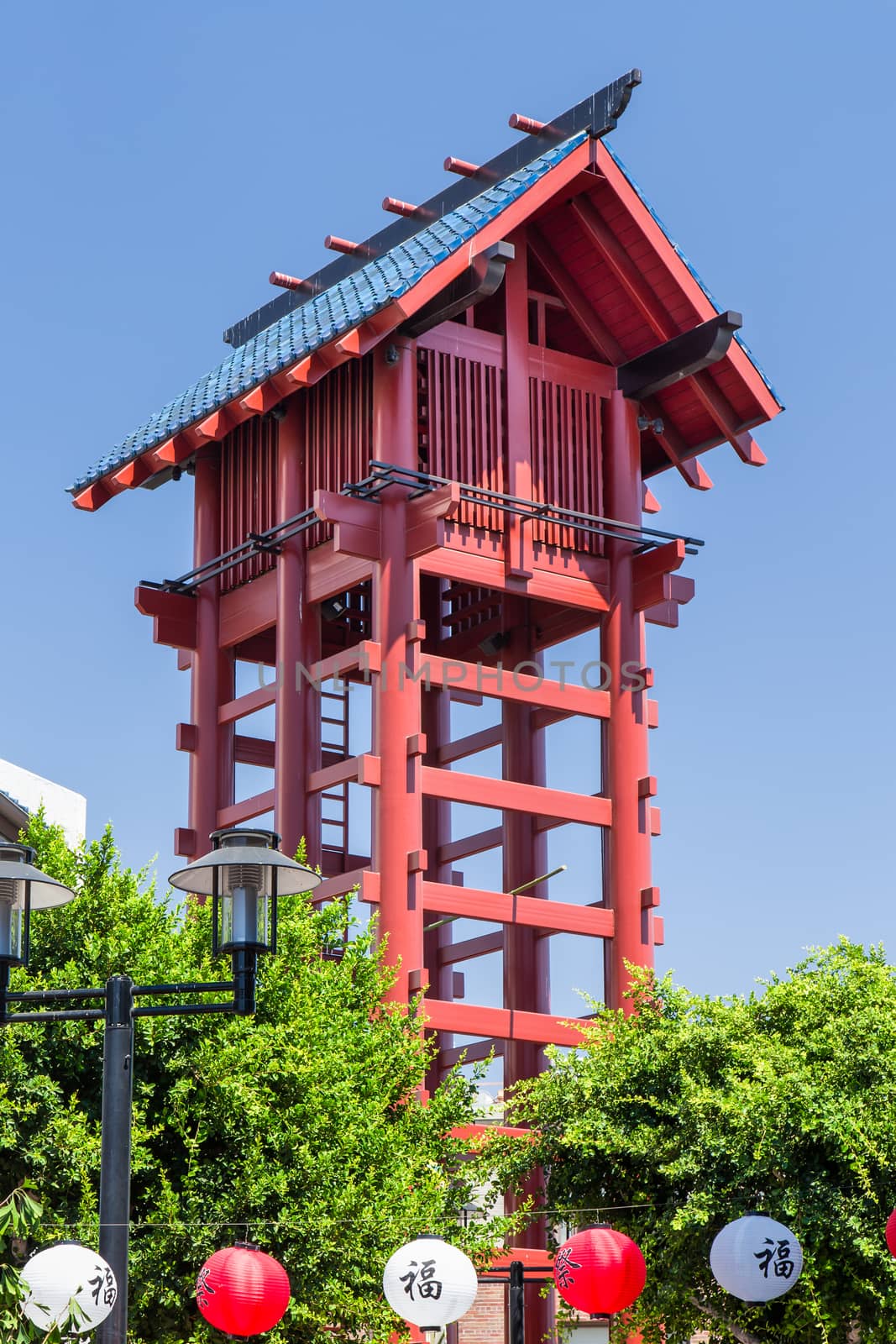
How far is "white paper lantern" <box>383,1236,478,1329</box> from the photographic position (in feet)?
57.3

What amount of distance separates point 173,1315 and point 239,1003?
8523mm

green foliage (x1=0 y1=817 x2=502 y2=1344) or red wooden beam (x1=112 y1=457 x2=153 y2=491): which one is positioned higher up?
red wooden beam (x1=112 y1=457 x2=153 y2=491)

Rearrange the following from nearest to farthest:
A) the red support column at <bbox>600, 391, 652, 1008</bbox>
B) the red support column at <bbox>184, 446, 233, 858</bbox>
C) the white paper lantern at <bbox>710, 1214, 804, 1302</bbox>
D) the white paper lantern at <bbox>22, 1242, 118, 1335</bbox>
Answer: the white paper lantern at <bbox>22, 1242, 118, 1335</bbox> → the white paper lantern at <bbox>710, 1214, 804, 1302</bbox> → the red support column at <bbox>600, 391, 652, 1008</bbox> → the red support column at <bbox>184, 446, 233, 858</bbox>

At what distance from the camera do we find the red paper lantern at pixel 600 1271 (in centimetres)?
1878

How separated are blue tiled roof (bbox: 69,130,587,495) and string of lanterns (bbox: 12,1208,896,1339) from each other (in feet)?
40.7

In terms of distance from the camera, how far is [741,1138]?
20.0 metres

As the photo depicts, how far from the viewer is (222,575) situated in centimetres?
2959

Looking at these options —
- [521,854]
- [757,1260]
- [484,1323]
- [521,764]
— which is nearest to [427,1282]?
[757,1260]

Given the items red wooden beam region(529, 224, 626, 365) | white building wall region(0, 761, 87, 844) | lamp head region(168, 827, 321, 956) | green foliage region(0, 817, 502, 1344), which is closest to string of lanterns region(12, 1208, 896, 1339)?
green foliage region(0, 817, 502, 1344)

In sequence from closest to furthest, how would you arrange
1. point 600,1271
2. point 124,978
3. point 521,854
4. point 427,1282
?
point 124,978 → point 427,1282 → point 600,1271 → point 521,854

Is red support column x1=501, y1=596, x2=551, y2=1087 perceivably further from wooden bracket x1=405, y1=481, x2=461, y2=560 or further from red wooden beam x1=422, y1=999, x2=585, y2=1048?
wooden bracket x1=405, y1=481, x2=461, y2=560

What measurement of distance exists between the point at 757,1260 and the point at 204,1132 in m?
5.24

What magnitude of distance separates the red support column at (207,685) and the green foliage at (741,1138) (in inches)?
295

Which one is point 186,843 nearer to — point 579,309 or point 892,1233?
point 579,309
